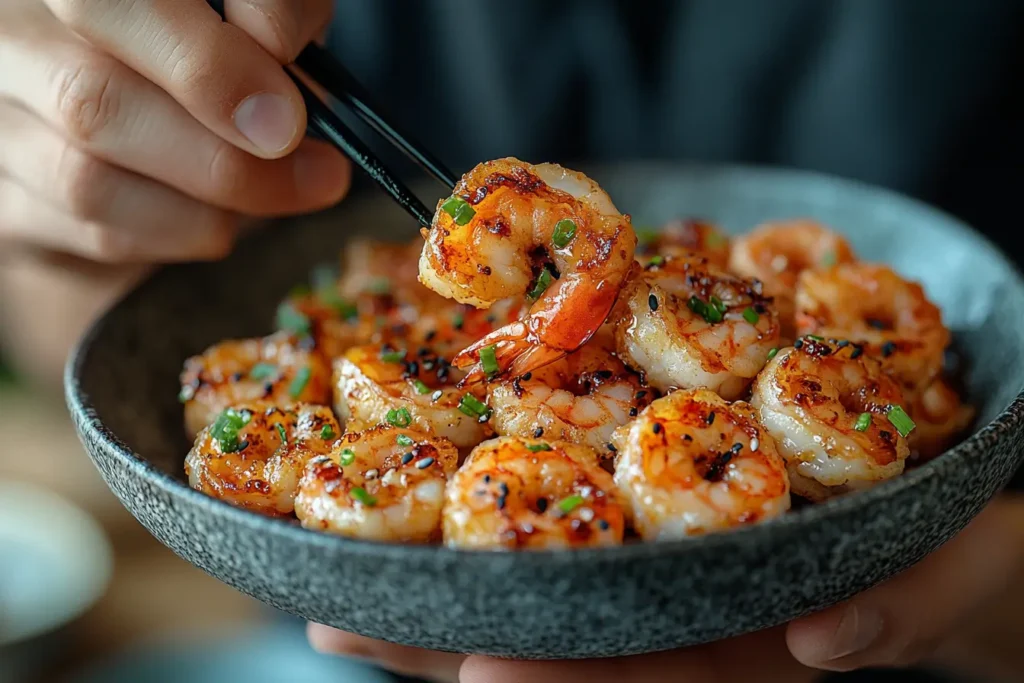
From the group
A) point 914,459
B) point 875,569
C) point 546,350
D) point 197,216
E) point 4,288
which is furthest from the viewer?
point 4,288

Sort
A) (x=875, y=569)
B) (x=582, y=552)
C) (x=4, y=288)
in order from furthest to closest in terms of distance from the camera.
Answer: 1. (x=4, y=288)
2. (x=875, y=569)
3. (x=582, y=552)

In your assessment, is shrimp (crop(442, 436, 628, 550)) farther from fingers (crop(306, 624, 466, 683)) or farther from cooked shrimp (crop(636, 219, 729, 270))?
cooked shrimp (crop(636, 219, 729, 270))

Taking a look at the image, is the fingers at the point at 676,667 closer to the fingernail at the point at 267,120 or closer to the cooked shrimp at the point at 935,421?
the cooked shrimp at the point at 935,421

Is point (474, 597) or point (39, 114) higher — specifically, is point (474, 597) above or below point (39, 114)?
below

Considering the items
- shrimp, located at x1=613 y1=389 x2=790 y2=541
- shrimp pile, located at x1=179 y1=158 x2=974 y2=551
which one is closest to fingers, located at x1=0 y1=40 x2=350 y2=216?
shrimp pile, located at x1=179 y1=158 x2=974 y2=551

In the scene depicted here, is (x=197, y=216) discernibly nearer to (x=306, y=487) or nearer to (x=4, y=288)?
(x=306, y=487)

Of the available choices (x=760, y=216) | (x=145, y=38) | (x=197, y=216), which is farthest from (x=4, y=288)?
(x=760, y=216)

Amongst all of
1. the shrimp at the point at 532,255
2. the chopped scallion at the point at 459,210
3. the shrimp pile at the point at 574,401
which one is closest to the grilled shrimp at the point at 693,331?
the shrimp pile at the point at 574,401
